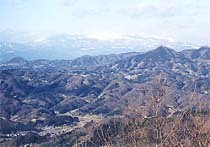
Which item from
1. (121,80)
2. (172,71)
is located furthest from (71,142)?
(172,71)

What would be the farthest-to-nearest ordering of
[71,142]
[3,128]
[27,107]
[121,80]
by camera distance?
1. [121,80]
2. [27,107]
3. [3,128]
4. [71,142]

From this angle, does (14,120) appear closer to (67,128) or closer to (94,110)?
(67,128)

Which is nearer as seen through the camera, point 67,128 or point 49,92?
point 67,128

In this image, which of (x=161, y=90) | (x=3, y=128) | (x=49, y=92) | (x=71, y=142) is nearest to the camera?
(x=161, y=90)

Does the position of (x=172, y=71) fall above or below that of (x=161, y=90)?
below

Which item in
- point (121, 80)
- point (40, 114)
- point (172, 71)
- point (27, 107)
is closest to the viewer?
point (40, 114)

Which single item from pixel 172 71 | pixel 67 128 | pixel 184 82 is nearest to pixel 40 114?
pixel 67 128

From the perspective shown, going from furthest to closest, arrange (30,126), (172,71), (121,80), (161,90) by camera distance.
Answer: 1. (172,71)
2. (121,80)
3. (30,126)
4. (161,90)

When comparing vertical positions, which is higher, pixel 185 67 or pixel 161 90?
pixel 161 90

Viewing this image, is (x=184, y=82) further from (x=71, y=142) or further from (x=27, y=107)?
(x=71, y=142)
